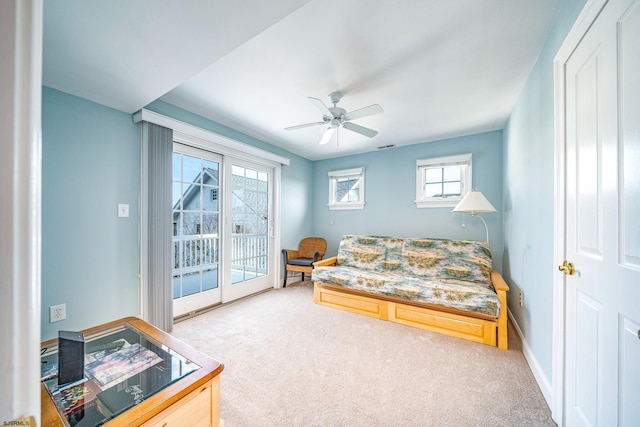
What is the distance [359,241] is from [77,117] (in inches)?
134

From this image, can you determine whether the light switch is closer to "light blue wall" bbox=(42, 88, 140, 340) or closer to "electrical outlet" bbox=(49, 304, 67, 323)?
"light blue wall" bbox=(42, 88, 140, 340)

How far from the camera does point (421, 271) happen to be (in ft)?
10.8

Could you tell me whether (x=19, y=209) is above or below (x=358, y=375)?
above

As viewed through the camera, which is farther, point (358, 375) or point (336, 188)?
point (336, 188)

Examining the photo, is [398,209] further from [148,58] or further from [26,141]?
[26,141]

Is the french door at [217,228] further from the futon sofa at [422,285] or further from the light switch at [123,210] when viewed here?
the futon sofa at [422,285]

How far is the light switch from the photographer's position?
2275 mm

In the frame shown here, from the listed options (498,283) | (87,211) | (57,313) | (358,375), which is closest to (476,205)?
(498,283)

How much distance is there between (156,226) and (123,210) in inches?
11.6

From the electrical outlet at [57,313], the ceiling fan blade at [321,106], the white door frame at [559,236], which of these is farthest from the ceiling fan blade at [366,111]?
the electrical outlet at [57,313]

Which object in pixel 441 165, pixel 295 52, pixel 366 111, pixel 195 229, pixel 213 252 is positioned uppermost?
pixel 295 52

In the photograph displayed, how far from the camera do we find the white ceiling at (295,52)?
1.36 meters

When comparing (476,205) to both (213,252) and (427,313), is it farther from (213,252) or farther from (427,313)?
(213,252)

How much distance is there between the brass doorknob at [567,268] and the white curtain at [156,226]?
3.07 meters
